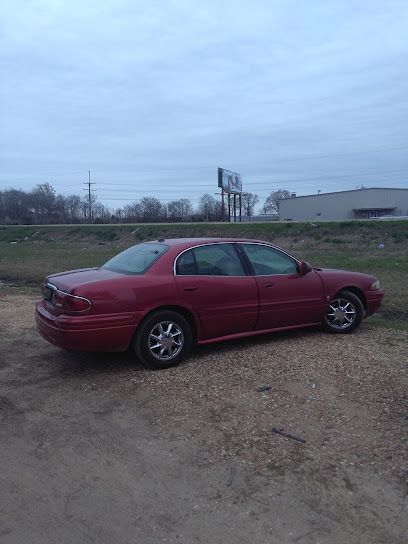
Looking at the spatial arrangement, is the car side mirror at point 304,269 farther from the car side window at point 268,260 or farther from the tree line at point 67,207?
the tree line at point 67,207

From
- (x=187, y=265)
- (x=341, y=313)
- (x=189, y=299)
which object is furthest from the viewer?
(x=341, y=313)

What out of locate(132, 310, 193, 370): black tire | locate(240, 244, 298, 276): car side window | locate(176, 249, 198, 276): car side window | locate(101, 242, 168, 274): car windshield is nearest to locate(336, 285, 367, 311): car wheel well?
locate(240, 244, 298, 276): car side window

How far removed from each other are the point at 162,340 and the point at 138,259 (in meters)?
1.09

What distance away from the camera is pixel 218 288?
6102 mm

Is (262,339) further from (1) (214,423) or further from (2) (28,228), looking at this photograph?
(2) (28,228)

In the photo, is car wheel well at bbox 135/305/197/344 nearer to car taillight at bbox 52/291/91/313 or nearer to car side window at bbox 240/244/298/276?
car taillight at bbox 52/291/91/313

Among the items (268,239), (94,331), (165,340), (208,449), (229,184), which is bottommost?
(208,449)

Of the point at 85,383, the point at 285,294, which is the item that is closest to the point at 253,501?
the point at 85,383

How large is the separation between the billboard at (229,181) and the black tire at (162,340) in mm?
69623

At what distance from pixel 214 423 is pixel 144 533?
148 centimetres

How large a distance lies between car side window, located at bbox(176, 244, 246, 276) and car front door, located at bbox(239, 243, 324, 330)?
21cm

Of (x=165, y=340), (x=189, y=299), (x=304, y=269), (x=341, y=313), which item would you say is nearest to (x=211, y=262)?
(x=189, y=299)

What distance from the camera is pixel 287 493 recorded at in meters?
3.35

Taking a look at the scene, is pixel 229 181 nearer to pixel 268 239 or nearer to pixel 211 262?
pixel 268 239
